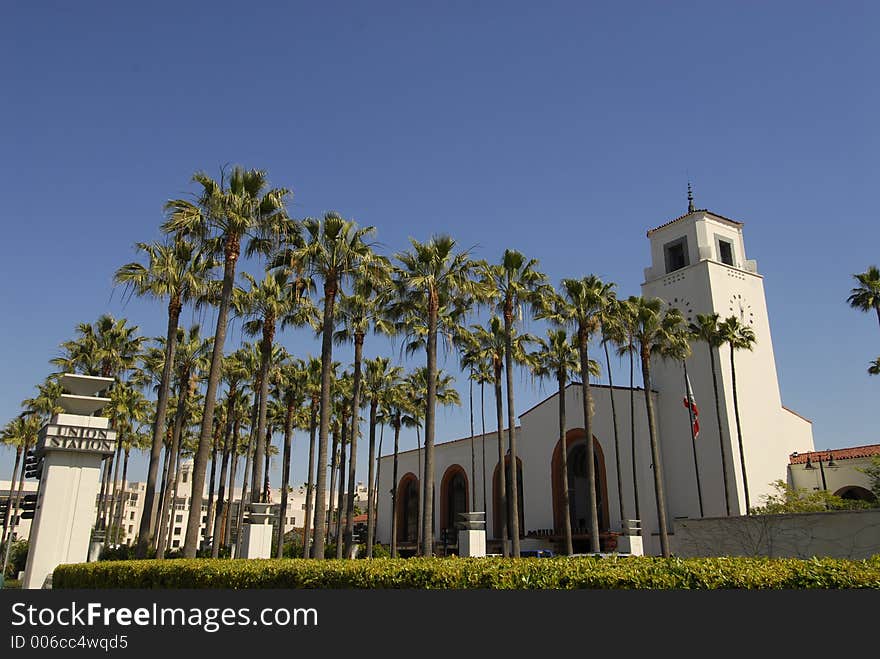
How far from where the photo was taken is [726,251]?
4625cm

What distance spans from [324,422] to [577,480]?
28597 millimetres

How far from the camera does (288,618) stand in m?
9.41

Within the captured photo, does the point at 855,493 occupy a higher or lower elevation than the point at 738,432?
lower

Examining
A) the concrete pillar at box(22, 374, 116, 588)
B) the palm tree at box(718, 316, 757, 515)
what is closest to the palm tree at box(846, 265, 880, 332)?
the palm tree at box(718, 316, 757, 515)

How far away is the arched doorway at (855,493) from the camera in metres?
37.3

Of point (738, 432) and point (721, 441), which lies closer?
point (721, 441)

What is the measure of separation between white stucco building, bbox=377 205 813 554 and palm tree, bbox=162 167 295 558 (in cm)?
2574

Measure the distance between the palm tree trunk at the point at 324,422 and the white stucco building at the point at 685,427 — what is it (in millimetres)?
21816

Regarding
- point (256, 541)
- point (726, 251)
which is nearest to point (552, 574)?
point (256, 541)

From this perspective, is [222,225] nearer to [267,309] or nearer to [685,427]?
[267,309]

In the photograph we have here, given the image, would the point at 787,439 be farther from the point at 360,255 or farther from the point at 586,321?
the point at 360,255

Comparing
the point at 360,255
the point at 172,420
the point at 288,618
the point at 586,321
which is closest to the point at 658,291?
the point at 586,321

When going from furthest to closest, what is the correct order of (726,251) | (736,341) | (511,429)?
(726,251)
(736,341)
(511,429)

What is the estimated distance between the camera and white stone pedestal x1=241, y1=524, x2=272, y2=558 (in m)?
20.6
